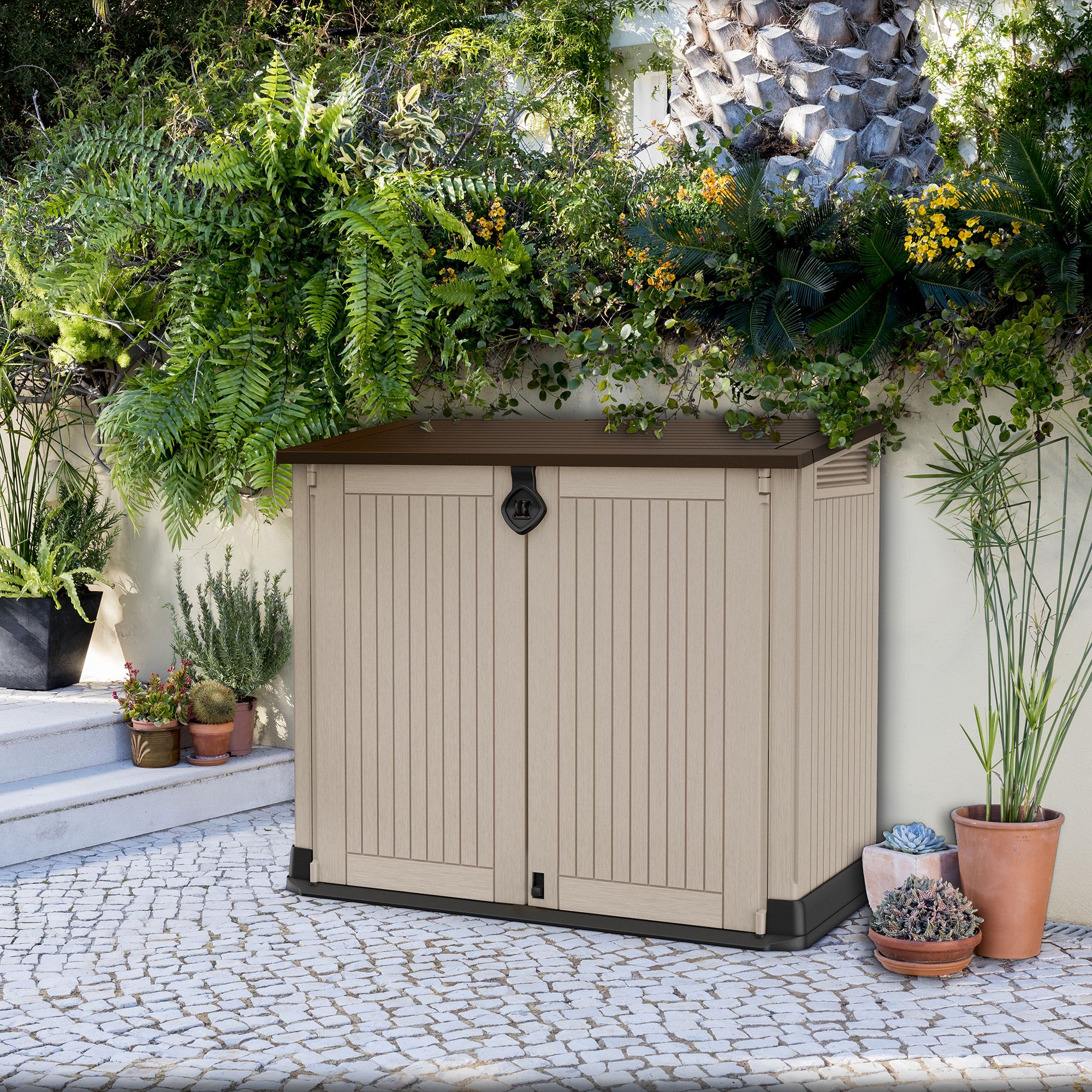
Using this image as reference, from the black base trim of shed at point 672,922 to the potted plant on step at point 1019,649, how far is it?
529 millimetres

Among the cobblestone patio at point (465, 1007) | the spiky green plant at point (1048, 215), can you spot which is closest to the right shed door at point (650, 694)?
the cobblestone patio at point (465, 1007)

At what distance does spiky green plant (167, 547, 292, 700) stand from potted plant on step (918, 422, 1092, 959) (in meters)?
3.68

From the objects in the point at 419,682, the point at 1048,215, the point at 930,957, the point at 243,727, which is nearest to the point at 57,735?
the point at 243,727

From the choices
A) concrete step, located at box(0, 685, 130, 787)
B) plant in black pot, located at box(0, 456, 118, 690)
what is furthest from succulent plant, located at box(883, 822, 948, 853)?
plant in black pot, located at box(0, 456, 118, 690)

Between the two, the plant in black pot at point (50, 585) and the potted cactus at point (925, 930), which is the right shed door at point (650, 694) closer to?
the potted cactus at point (925, 930)

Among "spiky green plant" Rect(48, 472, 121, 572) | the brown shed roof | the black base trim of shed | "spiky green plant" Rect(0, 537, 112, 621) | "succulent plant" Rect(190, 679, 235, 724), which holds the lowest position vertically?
the black base trim of shed

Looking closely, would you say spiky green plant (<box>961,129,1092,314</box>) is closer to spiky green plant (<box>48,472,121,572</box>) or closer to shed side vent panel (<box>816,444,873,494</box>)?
shed side vent panel (<box>816,444,873,494</box>)

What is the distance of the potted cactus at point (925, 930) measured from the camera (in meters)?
4.54

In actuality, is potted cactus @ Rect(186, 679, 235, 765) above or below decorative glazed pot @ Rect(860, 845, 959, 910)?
above

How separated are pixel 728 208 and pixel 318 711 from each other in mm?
2636

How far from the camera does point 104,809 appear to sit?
6.32 m

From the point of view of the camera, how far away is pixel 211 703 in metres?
6.86

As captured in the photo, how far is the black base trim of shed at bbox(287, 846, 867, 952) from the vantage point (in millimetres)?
4789

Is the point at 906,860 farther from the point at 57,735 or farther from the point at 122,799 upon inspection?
the point at 57,735
